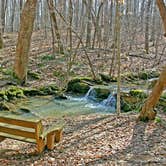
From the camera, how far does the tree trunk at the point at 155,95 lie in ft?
26.4

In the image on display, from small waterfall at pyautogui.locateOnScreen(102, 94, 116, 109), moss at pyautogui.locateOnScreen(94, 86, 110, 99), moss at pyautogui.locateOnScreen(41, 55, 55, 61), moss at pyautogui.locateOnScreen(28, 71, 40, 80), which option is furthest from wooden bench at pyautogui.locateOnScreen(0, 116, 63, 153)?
moss at pyautogui.locateOnScreen(41, 55, 55, 61)

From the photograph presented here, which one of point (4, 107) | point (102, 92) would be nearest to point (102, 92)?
point (102, 92)

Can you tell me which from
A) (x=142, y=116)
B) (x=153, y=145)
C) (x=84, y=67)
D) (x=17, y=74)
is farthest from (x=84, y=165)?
(x=84, y=67)

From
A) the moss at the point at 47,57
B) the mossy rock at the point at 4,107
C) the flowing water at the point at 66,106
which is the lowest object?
the flowing water at the point at 66,106

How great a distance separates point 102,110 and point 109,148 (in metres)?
6.08

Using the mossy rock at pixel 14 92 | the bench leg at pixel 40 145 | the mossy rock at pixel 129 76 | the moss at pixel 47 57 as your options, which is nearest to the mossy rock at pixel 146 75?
the mossy rock at pixel 129 76

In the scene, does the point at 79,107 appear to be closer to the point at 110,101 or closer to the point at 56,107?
the point at 56,107

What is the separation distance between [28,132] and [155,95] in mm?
3587

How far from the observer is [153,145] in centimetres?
700

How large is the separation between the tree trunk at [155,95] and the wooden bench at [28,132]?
277 cm

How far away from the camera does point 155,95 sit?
843cm

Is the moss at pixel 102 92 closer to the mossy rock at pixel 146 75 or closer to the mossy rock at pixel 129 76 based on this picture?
the mossy rock at pixel 129 76

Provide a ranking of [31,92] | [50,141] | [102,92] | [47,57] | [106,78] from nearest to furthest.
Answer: [50,141] < [31,92] < [102,92] < [106,78] < [47,57]

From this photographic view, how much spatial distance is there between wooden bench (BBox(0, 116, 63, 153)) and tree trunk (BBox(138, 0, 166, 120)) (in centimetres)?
277
